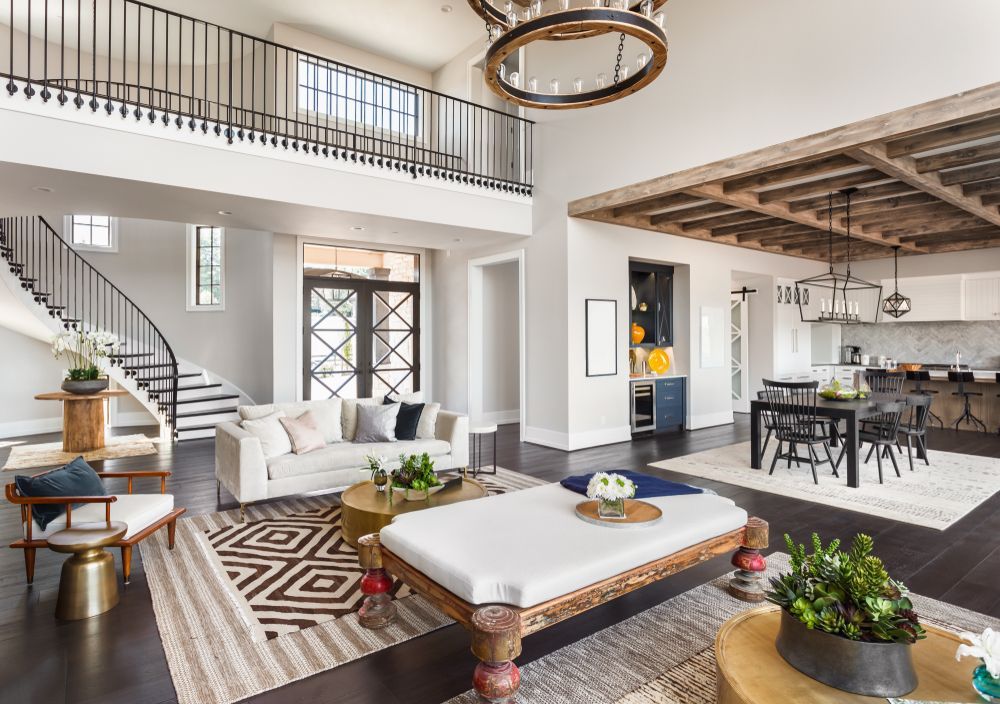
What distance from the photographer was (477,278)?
852cm

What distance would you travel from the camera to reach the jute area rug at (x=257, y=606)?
2270 millimetres

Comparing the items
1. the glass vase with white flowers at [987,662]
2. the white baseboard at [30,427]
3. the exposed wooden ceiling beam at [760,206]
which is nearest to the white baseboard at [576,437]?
the exposed wooden ceiling beam at [760,206]

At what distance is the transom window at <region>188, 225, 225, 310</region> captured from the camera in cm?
940

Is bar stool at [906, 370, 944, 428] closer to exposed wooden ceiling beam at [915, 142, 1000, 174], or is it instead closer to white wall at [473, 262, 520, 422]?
exposed wooden ceiling beam at [915, 142, 1000, 174]

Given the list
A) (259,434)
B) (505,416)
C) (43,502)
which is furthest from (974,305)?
(43,502)

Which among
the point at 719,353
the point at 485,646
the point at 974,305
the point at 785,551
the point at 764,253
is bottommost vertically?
the point at 785,551

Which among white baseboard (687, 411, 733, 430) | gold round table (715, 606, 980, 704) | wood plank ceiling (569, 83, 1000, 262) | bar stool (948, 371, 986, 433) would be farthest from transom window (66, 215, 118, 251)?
bar stool (948, 371, 986, 433)

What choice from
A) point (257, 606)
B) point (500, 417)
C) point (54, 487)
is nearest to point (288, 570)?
point (257, 606)

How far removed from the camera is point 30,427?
828 centimetres

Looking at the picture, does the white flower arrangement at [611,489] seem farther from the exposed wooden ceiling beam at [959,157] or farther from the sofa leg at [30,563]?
the exposed wooden ceiling beam at [959,157]

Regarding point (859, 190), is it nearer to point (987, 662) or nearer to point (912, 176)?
point (912, 176)

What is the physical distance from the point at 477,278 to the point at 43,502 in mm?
6335

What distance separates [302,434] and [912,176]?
5.97m

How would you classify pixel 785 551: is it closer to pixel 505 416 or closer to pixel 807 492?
pixel 807 492
